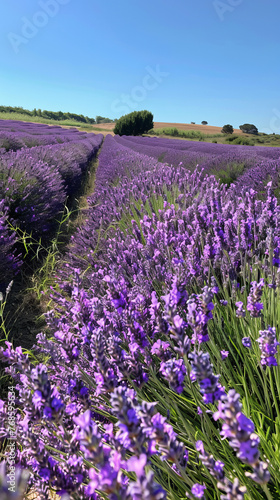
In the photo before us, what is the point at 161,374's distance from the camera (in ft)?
4.07

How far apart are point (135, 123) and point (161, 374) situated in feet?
148

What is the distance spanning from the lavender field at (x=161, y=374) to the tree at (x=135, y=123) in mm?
43055

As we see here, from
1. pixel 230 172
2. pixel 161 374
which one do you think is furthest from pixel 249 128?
pixel 161 374

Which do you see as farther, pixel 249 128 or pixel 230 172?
pixel 249 128

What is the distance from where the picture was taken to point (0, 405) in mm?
793

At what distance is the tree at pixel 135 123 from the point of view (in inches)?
1667

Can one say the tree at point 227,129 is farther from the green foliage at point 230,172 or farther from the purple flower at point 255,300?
the purple flower at point 255,300

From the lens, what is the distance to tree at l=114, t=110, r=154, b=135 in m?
42.3

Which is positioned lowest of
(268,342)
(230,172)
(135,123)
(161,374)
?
(161,374)

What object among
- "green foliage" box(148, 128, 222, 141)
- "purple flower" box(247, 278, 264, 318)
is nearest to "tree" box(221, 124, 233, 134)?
"green foliage" box(148, 128, 222, 141)

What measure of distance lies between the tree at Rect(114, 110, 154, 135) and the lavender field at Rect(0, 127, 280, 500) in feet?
141

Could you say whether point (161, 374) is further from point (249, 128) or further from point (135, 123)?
point (249, 128)

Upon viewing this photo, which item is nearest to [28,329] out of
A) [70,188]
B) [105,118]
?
[70,188]

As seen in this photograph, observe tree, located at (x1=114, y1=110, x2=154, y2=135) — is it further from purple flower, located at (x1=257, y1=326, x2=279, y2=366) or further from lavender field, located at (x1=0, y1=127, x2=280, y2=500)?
purple flower, located at (x1=257, y1=326, x2=279, y2=366)
